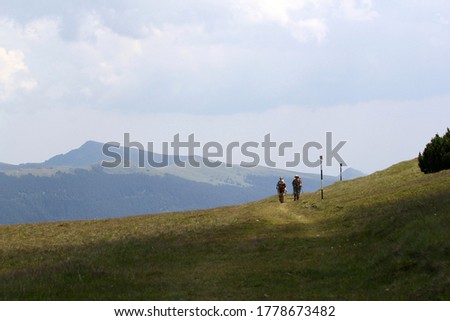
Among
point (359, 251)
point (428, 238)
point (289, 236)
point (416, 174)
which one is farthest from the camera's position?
point (416, 174)

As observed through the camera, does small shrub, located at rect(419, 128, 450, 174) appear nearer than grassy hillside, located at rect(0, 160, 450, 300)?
No

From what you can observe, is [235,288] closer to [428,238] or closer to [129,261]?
[428,238]

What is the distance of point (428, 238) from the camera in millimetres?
23875

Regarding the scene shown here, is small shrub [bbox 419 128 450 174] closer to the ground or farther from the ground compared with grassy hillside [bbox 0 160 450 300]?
farther from the ground

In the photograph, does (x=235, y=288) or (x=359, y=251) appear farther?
(x=359, y=251)

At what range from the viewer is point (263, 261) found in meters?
28.1

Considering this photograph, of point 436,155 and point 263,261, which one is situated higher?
point 436,155

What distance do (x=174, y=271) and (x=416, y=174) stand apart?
51.7 metres

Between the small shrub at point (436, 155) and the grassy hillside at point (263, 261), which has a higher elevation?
the small shrub at point (436, 155)

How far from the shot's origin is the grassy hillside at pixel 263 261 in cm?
2062

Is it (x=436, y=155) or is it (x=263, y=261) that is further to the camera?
(x=436, y=155)

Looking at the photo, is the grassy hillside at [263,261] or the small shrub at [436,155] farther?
the small shrub at [436,155]

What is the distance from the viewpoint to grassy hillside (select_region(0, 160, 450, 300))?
2062 cm
